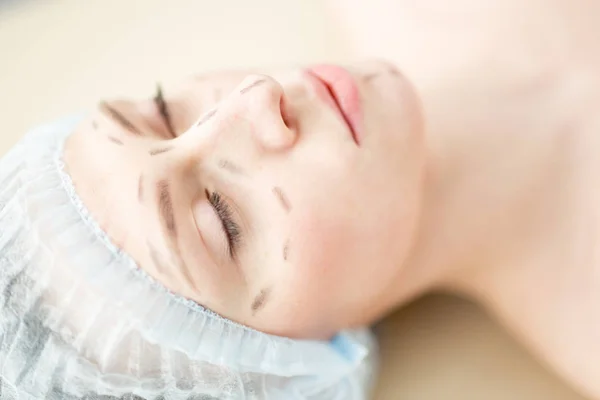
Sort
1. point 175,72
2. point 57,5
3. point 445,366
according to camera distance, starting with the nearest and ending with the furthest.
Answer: point 445,366, point 175,72, point 57,5

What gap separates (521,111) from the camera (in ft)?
Result: 3.05

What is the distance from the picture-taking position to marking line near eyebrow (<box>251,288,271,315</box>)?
754 millimetres

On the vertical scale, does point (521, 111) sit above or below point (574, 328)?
above

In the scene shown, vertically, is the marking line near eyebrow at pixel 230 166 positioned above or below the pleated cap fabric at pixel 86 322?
above

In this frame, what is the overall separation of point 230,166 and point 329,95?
156 millimetres

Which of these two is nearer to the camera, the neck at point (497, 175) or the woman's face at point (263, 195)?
the woman's face at point (263, 195)

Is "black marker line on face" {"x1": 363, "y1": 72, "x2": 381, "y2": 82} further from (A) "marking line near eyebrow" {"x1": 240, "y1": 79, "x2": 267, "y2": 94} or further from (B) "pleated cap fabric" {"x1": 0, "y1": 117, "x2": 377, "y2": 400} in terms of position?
(B) "pleated cap fabric" {"x1": 0, "y1": 117, "x2": 377, "y2": 400}

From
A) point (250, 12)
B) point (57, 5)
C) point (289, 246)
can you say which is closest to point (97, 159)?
point (289, 246)

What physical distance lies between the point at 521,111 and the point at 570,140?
0.08m

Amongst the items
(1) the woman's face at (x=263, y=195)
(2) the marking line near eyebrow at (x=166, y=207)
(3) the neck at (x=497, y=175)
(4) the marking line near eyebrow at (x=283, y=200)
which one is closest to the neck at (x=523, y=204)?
(3) the neck at (x=497, y=175)

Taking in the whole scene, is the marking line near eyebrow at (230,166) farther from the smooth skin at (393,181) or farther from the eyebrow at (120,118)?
the eyebrow at (120,118)

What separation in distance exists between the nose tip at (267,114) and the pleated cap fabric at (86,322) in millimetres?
207

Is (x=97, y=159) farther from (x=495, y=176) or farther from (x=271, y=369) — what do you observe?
(x=495, y=176)

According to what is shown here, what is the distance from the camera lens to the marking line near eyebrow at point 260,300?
754 millimetres
